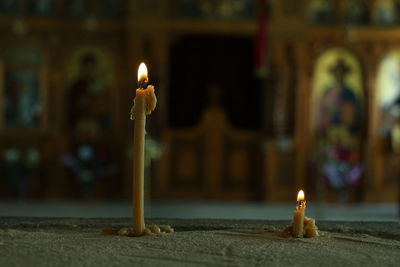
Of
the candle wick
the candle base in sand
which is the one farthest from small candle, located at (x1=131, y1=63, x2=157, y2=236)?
the candle wick

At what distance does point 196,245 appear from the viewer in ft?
4.74

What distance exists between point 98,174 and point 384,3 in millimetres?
4925

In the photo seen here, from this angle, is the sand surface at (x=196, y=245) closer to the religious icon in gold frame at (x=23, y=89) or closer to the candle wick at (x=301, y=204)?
the candle wick at (x=301, y=204)

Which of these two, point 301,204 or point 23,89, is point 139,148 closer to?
point 301,204

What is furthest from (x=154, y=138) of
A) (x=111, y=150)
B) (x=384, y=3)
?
(x=384, y=3)

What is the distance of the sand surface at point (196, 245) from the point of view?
129cm

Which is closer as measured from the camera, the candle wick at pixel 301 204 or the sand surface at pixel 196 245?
the sand surface at pixel 196 245

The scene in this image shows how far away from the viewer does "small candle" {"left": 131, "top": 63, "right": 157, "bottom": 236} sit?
1.52m

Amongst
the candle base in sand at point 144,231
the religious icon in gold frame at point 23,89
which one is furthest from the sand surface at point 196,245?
the religious icon in gold frame at point 23,89

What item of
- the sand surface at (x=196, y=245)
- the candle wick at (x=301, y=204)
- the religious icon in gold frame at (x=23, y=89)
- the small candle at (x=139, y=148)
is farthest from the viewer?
the religious icon in gold frame at (x=23, y=89)

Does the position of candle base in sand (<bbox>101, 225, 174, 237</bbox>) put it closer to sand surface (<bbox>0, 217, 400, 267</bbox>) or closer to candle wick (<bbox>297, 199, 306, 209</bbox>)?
sand surface (<bbox>0, 217, 400, 267</bbox>)

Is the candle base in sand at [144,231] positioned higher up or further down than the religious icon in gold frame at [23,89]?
further down

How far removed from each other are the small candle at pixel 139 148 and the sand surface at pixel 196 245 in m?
0.05

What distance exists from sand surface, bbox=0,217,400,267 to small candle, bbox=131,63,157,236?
5 centimetres
